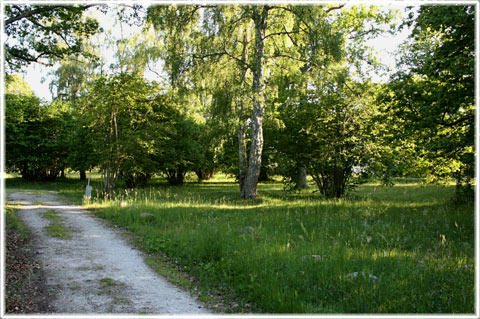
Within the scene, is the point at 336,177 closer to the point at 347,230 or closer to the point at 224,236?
the point at 347,230

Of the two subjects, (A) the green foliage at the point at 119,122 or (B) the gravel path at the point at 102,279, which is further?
(A) the green foliage at the point at 119,122

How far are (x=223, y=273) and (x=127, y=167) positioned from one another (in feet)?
40.2

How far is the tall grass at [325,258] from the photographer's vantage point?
454 cm

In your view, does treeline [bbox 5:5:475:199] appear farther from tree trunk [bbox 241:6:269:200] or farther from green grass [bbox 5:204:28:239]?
green grass [bbox 5:204:28:239]

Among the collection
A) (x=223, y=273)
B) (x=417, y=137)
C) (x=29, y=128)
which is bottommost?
(x=223, y=273)

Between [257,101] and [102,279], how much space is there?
10.6m

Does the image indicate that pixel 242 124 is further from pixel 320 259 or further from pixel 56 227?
pixel 320 259

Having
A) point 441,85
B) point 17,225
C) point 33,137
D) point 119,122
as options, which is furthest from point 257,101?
Result: point 33,137

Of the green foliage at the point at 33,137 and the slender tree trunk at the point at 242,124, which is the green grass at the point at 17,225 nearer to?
the slender tree trunk at the point at 242,124

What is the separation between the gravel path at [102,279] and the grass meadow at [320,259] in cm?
41

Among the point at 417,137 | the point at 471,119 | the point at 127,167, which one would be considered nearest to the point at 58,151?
the point at 127,167

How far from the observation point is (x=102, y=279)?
5.62 metres

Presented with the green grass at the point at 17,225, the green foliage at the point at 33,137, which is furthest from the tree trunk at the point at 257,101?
the green foliage at the point at 33,137

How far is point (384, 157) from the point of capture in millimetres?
14523
